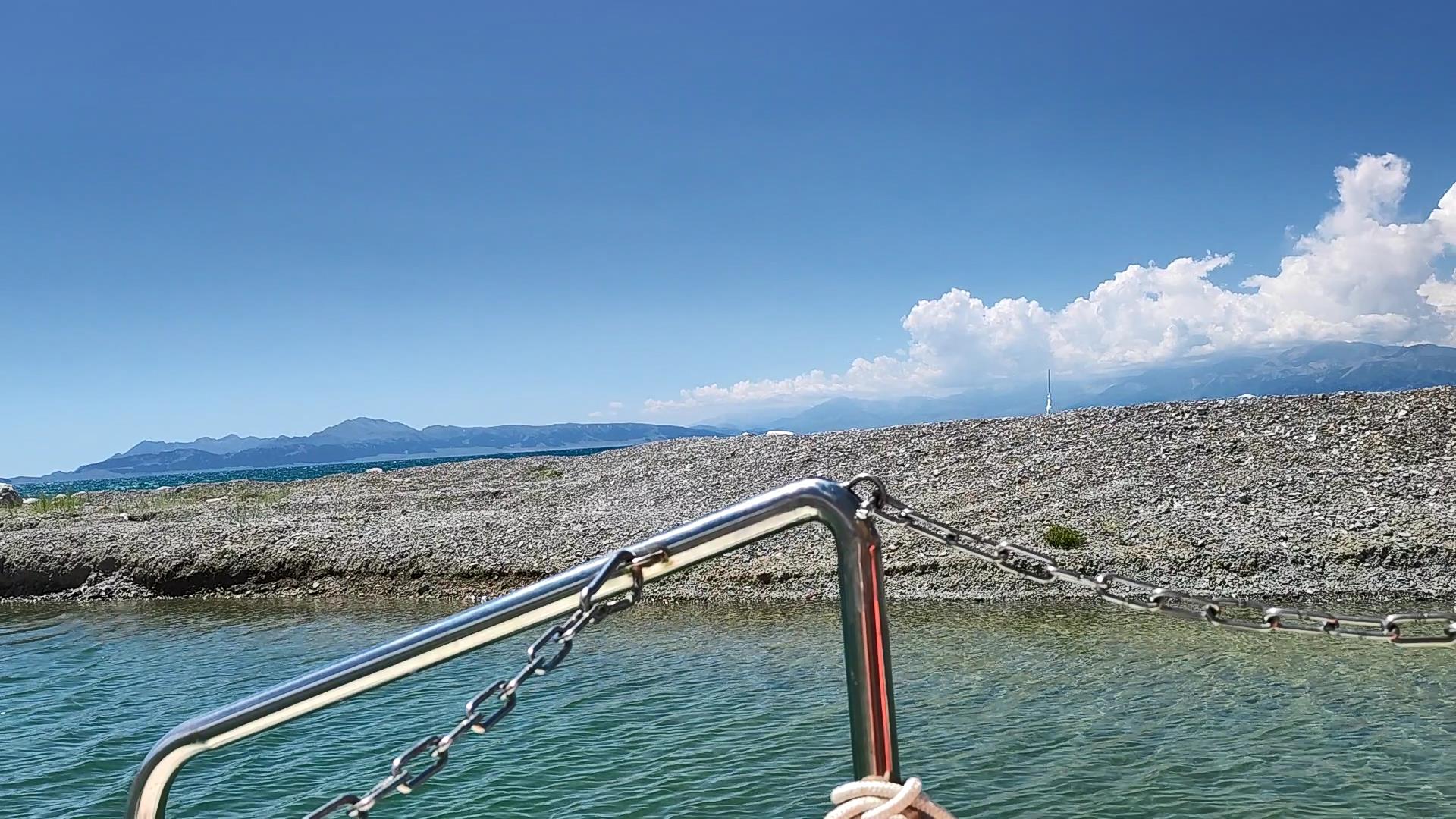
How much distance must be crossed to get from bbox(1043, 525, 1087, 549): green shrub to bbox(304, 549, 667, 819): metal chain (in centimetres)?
1664

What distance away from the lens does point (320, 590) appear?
787 inches

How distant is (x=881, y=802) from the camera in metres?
2.09

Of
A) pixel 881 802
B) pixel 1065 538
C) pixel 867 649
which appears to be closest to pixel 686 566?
pixel 867 649

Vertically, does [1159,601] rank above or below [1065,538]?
above

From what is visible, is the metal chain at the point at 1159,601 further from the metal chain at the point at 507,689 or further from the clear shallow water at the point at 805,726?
the clear shallow water at the point at 805,726

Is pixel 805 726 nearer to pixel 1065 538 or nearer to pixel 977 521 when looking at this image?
pixel 1065 538

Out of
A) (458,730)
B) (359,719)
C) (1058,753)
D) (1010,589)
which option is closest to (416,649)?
(458,730)

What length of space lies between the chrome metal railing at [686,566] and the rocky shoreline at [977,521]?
14154 mm

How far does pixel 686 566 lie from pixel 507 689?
527 millimetres

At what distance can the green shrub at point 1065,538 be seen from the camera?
17.6m

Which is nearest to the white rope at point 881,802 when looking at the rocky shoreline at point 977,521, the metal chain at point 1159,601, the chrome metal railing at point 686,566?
the chrome metal railing at point 686,566

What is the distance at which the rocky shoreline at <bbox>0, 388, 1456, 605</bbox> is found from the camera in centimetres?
1606

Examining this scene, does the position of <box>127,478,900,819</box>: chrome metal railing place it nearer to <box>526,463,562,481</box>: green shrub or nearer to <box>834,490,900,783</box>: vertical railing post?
<box>834,490,900,783</box>: vertical railing post

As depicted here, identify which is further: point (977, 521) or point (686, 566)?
point (977, 521)
